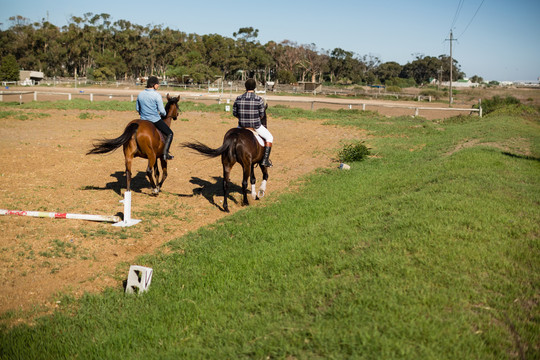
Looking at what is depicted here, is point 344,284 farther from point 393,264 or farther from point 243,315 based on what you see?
point 243,315

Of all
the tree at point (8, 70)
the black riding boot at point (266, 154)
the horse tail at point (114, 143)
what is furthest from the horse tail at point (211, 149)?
the tree at point (8, 70)

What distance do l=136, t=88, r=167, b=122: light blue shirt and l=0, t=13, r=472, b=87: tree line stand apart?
3034 inches

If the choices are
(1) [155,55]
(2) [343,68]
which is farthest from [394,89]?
(1) [155,55]

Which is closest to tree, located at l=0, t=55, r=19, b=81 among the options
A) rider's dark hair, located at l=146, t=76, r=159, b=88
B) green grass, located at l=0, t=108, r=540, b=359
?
rider's dark hair, located at l=146, t=76, r=159, b=88

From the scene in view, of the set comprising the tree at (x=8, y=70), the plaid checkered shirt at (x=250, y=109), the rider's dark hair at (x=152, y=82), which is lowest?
the plaid checkered shirt at (x=250, y=109)

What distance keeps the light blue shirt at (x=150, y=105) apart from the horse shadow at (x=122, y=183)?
1.97 meters

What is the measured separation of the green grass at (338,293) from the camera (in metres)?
3.68

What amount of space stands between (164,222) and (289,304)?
14.9ft

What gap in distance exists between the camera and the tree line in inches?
3658

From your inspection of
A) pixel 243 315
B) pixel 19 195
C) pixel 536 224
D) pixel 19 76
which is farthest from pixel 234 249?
pixel 19 76

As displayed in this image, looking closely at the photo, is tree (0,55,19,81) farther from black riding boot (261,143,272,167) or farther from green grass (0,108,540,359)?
green grass (0,108,540,359)

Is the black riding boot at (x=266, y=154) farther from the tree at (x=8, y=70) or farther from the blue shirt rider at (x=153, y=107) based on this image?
the tree at (x=8, y=70)

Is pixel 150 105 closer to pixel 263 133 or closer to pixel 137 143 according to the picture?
pixel 137 143

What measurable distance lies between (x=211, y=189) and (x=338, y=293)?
7.07 m
